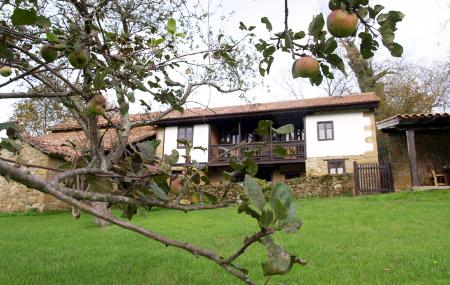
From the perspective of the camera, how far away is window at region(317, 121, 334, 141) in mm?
19000

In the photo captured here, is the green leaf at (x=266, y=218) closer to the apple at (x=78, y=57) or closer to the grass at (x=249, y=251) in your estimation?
the apple at (x=78, y=57)

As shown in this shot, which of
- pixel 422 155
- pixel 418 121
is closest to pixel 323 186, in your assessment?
pixel 418 121

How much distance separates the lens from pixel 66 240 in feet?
26.8

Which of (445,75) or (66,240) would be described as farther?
(445,75)

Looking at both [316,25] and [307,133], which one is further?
[307,133]

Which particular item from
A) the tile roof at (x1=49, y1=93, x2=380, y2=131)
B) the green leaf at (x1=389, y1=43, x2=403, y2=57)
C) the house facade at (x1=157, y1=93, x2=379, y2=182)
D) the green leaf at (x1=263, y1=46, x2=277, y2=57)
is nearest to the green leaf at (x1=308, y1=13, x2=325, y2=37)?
the green leaf at (x1=389, y1=43, x2=403, y2=57)

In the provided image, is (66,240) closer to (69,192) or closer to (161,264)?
(161,264)

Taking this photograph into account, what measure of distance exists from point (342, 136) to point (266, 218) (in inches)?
738

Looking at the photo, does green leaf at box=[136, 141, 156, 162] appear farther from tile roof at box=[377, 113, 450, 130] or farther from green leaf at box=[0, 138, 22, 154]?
tile roof at box=[377, 113, 450, 130]

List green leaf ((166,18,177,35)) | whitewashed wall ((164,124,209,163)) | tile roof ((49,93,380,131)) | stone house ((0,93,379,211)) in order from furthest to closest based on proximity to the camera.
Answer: whitewashed wall ((164,124,209,163))
tile roof ((49,93,380,131))
stone house ((0,93,379,211))
green leaf ((166,18,177,35))

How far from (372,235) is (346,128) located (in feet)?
40.1

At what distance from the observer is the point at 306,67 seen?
52.4 inches

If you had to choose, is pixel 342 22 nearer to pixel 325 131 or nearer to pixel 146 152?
pixel 146 152

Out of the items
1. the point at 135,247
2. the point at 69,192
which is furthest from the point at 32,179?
the point at 135,247
